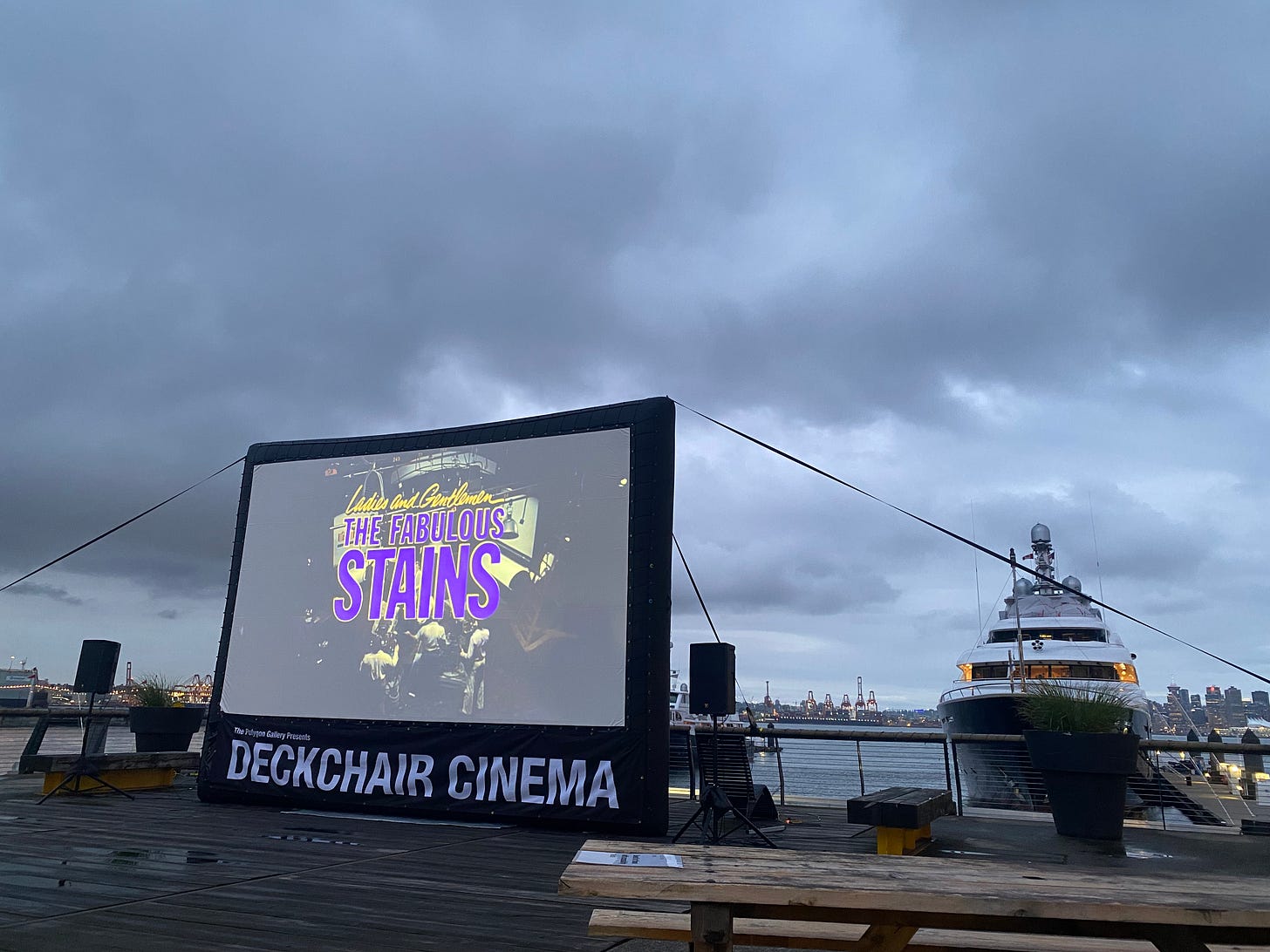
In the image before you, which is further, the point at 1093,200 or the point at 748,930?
the point at 1093,200

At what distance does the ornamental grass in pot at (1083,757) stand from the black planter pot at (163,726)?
1004 cm

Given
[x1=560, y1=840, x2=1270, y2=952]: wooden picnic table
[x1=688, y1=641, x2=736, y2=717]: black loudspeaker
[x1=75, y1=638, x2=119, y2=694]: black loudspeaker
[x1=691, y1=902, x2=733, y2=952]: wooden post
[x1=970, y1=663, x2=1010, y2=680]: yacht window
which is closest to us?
[x1=560, y1=840, x2=1270, y2=952]: wooden picnic table

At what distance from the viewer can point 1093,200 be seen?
40.6ft

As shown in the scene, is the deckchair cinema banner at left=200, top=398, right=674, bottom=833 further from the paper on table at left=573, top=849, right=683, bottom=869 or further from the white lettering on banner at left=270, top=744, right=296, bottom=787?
the paper on table at left=573, top=849, right=683, bottom=869

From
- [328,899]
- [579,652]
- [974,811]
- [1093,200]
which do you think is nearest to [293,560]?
[579,652]

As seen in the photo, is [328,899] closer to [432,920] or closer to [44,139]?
[432,920]

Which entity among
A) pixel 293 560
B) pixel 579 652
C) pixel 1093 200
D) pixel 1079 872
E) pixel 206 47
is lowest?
pixel 1079 872

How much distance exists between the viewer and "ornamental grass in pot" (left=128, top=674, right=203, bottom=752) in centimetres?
980

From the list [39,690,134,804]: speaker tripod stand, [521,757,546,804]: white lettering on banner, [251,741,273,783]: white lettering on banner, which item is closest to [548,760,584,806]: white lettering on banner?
[521,757,546,804]: white lettering on banner

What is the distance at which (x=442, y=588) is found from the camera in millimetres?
7793

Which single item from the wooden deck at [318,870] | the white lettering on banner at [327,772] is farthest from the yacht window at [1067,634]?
the white lettering on banner at [327,772]

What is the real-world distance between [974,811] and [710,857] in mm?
7889

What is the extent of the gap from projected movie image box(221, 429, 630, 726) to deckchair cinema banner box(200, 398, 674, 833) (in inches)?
0.8

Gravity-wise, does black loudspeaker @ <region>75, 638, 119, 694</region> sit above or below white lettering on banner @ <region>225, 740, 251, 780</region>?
above
